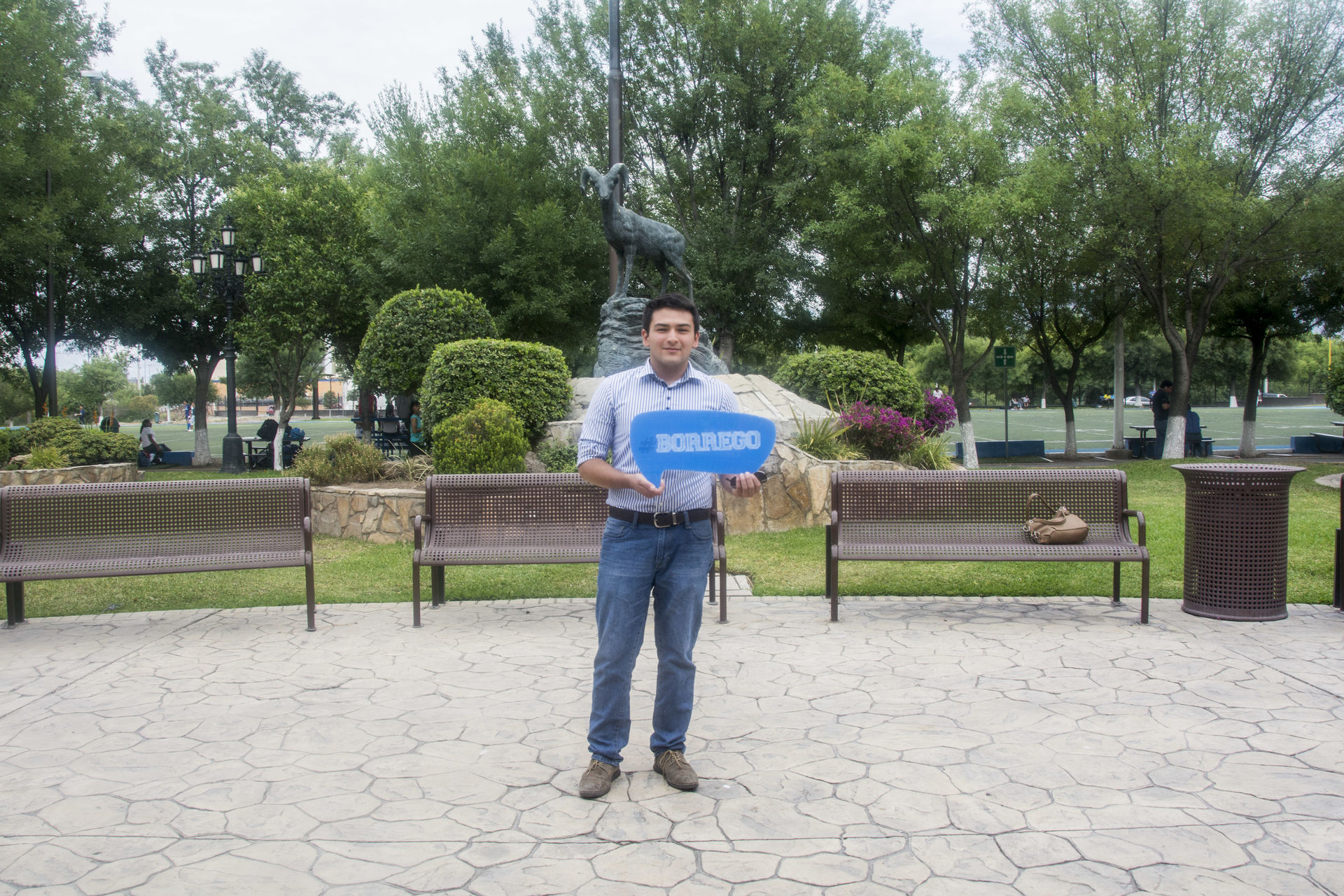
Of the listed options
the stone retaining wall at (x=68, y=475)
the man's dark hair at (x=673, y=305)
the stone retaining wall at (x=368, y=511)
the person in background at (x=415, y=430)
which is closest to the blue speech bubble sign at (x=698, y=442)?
the man's dark hair at (x=673, y=305)

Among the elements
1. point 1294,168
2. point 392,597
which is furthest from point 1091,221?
point 392,597

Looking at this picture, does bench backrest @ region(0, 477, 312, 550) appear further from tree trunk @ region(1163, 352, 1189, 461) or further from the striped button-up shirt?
tree trunk @ region(1163, 352, 1189, 461)

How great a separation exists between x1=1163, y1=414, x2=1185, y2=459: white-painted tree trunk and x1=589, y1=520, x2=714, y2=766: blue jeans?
63.3 ft

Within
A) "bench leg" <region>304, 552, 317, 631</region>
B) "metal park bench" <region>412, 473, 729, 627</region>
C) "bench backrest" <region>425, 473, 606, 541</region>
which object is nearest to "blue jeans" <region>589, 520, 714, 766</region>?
"metal park bench" <region>412, 473, 729, 627</region>

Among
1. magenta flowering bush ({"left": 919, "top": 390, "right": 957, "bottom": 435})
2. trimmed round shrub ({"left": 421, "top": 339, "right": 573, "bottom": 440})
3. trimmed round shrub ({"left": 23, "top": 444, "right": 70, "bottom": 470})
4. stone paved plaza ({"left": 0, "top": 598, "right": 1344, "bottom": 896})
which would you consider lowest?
stone paved plaza ({"left": 0, "top": 598, "right": 1344, "bottom": 896})

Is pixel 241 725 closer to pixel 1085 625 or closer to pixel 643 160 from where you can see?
pixel 1085 625

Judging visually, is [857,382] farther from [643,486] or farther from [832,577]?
[643,486]

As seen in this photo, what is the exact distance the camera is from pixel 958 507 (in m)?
6.61

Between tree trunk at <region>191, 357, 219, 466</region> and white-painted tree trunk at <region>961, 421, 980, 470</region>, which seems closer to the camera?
white-painted tree trunk at <region>961, 421, 980, 470</region>

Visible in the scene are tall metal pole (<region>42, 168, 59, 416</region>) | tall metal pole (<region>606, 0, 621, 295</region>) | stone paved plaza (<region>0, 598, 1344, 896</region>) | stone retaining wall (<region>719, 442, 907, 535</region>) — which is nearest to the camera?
stone paved plaza (<region>0, 598, 1344, 896</region>)

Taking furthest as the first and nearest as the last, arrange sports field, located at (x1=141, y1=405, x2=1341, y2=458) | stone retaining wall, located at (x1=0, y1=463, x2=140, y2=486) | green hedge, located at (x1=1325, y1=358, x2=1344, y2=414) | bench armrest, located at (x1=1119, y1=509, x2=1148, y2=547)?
sports field, located at (x1=141, y1=405, x2=1341, y2=458), green hedge, located at (x1=1325, y1=358, x2=1344, y2=414), stone retaining wall, located at (x1=0, y1=463, x2=140, y2=486), bench armrest, located at (x1=1119, y1=509, x2=1148, y2=547)

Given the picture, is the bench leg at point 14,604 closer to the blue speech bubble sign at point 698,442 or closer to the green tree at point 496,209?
the blue speech bubble sign at point 698,442

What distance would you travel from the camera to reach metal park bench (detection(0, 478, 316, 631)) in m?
6.03

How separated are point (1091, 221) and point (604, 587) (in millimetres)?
18402
